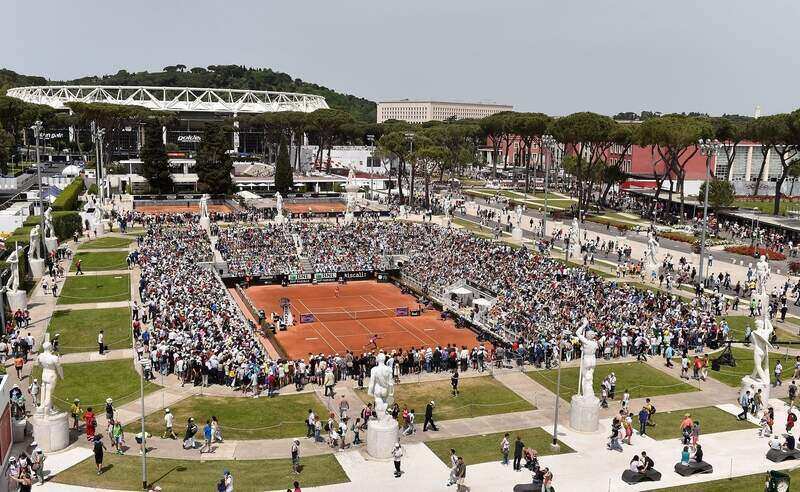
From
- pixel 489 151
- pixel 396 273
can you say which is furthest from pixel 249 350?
pixel 489 151

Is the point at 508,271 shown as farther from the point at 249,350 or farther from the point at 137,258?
the point at 137,258

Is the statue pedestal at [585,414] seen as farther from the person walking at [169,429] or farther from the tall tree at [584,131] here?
the tall tree at [584,131]

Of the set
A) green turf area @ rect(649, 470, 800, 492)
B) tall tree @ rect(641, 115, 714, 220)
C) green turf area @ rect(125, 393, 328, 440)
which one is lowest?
green turf area @ rect(649, 470, 800, 492)

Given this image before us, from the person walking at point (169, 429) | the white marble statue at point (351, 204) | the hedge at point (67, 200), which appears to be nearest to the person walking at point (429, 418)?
the person walking at point (169, 429)

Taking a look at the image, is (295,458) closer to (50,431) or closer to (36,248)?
(50,431)

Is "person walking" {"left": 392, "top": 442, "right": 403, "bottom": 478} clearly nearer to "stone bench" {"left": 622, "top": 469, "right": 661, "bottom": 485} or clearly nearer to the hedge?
"stone bench" {"left": 622, "top": 469, "right": 661, "bottom": 485}

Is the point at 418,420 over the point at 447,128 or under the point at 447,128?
under

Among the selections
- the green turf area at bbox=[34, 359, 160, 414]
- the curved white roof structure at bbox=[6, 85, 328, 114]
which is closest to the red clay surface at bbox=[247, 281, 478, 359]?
the green turf area at bbox=[34, 359, 160, 414]
